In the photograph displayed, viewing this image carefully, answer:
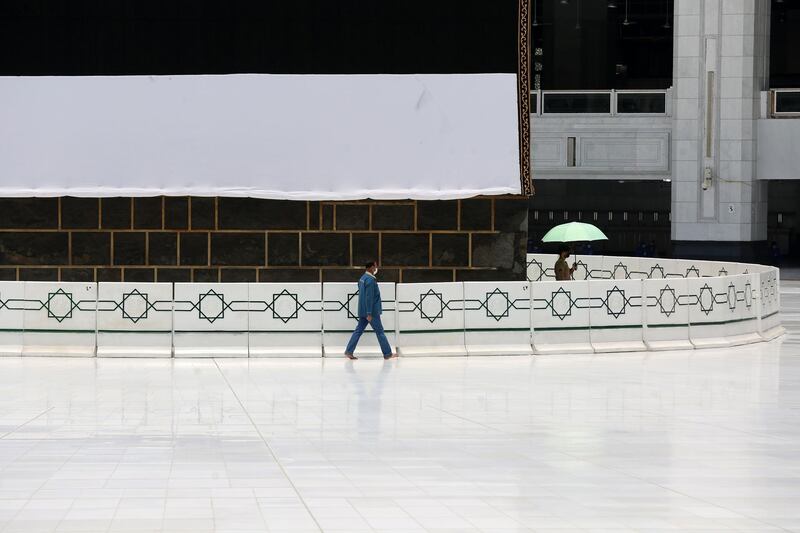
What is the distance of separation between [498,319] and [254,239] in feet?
18.3

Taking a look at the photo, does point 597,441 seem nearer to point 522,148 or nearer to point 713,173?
point 522,148

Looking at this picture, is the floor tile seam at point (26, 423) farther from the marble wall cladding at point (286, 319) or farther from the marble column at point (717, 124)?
the marble column at point (717, 124)

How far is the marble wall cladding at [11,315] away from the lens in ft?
72.7

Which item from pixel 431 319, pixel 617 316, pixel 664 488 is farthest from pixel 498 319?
pixel 664 488

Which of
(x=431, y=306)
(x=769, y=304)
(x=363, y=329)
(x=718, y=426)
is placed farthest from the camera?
(x=769, y=304)

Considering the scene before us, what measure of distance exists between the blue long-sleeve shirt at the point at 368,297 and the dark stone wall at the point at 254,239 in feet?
15.6

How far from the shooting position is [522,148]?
2614 centimetres

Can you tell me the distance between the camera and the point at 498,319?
22766mm

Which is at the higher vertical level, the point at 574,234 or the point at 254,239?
the point at 574,234

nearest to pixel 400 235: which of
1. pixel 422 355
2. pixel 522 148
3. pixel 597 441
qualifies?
pixel 522 148

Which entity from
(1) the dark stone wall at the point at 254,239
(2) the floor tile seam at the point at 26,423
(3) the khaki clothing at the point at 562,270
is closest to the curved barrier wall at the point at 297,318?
(1) the dark stone wall at the point at 254,239

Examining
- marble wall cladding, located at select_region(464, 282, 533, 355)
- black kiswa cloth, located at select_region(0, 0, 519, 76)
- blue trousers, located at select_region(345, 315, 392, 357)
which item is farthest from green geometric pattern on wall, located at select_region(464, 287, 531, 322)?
black kiswa cloth, located at select_region(0, 0, 519, 76)

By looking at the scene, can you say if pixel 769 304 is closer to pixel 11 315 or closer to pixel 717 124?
pixel 11 315

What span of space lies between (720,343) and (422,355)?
18.7ft
